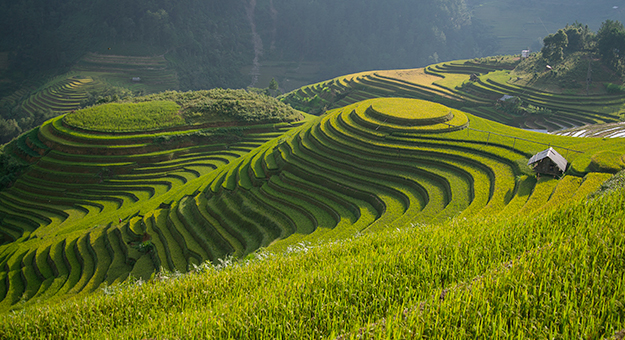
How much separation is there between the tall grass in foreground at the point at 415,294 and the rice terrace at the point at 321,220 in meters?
0.05

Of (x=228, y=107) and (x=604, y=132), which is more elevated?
(x=228, y=107)

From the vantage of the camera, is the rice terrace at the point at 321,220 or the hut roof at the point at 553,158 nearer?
the rice terrace at the point at 321,220

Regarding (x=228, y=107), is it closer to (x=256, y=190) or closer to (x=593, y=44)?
(x=256, y=190)

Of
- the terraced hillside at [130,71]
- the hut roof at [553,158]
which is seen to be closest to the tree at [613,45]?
the hut roof at [553,158]

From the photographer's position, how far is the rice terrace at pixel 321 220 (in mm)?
5758

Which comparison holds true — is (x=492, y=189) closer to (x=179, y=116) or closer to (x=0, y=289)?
(x=0, y=289)

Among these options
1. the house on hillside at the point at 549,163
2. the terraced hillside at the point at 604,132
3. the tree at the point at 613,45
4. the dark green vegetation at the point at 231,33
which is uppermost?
the dark green vegetation at the point at 231,33

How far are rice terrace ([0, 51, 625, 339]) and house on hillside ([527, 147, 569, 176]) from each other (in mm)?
325

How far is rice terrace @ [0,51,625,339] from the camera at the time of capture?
18.9 feet

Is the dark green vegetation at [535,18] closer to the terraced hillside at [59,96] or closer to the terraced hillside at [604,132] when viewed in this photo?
the terraced hillside at [604,132]

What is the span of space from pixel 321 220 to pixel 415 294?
39.5 ft

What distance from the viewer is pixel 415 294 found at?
20.8 ft

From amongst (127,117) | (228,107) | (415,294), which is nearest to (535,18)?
(228,107)

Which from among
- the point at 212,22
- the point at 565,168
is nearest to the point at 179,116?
the point at 565,168
